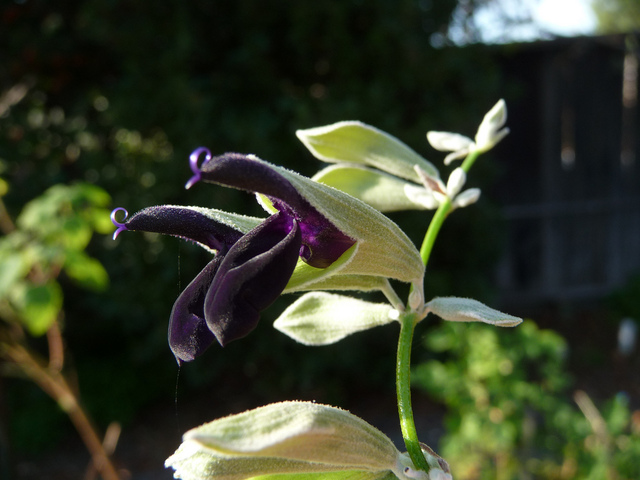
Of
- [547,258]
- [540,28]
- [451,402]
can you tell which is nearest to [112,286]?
[451,402]

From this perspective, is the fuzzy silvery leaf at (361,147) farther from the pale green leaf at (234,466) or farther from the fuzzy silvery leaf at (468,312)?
the pale green leaf at (234,466)

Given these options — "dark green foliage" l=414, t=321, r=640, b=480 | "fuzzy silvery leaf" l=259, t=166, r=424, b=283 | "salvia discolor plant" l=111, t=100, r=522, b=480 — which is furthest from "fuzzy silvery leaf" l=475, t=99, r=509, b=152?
"dark green foliage" l=414, t=321, r=640, b=480

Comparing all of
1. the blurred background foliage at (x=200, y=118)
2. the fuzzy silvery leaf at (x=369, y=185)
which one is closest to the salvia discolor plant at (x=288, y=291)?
the fuzzy silvery leaf at (x=369, y=185)

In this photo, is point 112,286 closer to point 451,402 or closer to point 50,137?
point 50,137

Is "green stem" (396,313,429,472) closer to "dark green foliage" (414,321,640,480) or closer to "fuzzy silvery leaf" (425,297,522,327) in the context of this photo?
"fuzzy silvery leaf" (425,297,522,327)

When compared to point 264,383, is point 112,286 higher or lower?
higher

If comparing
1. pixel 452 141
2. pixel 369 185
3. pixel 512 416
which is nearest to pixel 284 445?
pixel 369 185
